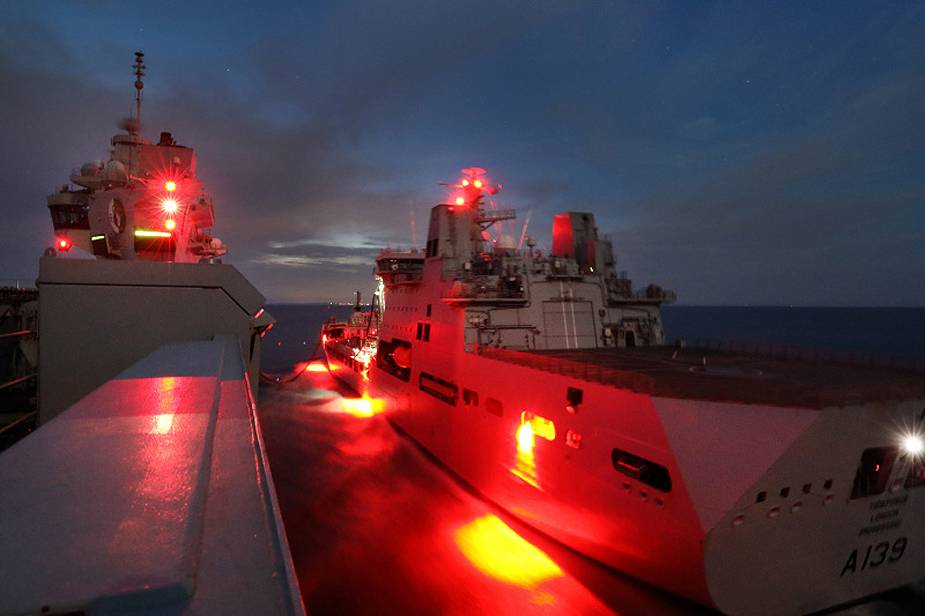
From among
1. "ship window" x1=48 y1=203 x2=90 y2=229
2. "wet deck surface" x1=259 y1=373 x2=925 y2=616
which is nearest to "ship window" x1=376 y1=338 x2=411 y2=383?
"wet deck surface" x1=259 y1=373 x2=925 y2=616

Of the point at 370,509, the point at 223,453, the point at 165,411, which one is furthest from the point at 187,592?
the point at 370,509

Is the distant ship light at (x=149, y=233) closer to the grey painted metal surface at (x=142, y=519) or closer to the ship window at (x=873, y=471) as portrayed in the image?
the grey painted metal surface at (x=142, y=519)

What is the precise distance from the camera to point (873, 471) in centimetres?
850

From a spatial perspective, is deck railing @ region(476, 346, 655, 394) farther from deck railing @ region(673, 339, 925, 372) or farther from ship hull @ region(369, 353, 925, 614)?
deck railing @ region(673, 339, 925, 372)

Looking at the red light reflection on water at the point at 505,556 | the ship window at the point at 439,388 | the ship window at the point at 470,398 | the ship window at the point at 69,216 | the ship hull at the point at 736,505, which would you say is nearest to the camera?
the ship hull at the point at 736,505

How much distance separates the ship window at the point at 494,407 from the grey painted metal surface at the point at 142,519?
9.96 m

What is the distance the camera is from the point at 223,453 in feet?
12.3

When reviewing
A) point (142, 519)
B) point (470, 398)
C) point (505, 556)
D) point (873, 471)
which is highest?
point (142, 519)

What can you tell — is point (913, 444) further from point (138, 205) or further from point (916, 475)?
point (138, 205)

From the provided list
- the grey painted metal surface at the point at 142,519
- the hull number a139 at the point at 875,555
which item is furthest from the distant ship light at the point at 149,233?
the hull number a139 at the point at 875,555

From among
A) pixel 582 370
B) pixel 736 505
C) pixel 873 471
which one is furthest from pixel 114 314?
pixel 873 471

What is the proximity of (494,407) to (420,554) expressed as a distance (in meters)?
4.60

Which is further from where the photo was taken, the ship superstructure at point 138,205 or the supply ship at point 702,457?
the ship superstructure at point 138,205

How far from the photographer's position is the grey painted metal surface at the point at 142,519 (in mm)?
1928
